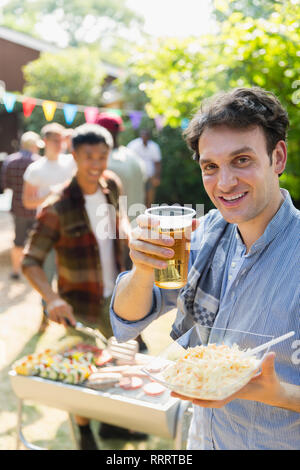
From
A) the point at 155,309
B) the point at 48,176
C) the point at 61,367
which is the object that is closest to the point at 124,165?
the point at 48,176

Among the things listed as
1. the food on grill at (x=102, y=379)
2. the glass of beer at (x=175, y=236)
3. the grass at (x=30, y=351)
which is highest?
the glass of beer at (x=175, y=236)

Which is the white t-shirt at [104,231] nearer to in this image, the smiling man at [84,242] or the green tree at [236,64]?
the smiling man at [84,242]

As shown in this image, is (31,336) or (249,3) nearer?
(249,3)

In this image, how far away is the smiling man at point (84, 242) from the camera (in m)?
3.13

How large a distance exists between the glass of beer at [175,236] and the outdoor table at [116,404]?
46.4 inches

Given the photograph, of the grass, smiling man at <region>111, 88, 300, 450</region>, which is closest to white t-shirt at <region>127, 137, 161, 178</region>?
the grass

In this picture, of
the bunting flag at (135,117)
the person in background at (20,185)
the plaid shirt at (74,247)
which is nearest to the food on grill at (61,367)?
the plaid shirt at (74,247)

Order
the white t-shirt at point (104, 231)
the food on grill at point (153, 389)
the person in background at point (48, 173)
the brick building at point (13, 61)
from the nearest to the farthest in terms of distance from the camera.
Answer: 1. the food on grill at point (153, 389)
2. the white t-shirt at point (104, 231)
3. the person in background at point (48, 173)
4. the brick building at point (13, 61)

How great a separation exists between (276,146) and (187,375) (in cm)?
79

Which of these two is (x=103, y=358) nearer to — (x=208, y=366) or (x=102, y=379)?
(x=102, y=379)

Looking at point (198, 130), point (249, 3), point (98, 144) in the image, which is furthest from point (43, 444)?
point (249, 3)

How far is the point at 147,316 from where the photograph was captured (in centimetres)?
171

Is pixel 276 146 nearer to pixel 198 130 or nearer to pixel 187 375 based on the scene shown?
pixel 198 130

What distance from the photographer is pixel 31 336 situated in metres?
5.25
